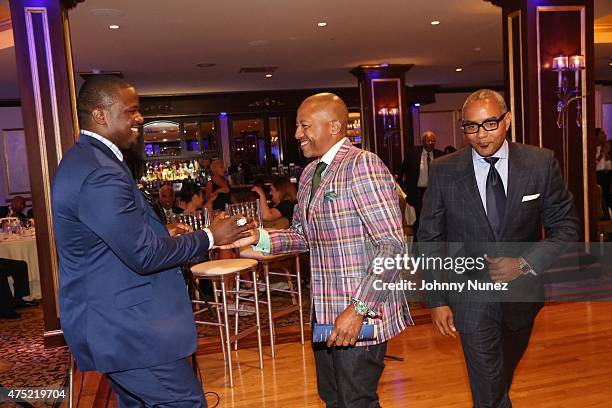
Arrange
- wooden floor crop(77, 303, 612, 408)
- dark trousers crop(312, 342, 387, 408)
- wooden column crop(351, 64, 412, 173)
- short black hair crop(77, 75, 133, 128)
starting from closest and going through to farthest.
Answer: short black hair crop(77, 75, 133, 128) < dark trousers crop(312, 342, 387, 408) < wooden floor crop(77, 303, 612, 408) < wooden column crop(351, 64, 412, 173)

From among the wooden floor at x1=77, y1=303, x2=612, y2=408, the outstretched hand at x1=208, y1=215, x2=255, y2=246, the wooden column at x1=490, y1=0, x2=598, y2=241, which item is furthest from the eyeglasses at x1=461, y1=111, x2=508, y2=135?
the wooden column at x1=490, y1=0, x2=598, y2=241

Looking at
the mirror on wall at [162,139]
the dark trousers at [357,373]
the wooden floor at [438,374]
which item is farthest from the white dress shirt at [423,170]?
the mirror on wall at [162,139]

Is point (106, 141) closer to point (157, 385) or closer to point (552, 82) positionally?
point (157, 385)

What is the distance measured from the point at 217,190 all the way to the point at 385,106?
4.72 metres

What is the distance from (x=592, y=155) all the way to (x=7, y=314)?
6031mm

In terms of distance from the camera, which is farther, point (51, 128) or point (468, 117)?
point (51, 128)

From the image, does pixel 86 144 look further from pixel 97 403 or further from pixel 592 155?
pixel 592 155

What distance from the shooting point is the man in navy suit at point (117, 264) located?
1729mm

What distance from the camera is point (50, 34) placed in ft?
14.9

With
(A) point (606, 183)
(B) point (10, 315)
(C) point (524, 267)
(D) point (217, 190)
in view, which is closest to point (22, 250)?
(B) point (10, 315)

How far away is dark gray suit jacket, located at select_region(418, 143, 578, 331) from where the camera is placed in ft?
7.24

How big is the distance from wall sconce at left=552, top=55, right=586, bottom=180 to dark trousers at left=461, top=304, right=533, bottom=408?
12.7 feet

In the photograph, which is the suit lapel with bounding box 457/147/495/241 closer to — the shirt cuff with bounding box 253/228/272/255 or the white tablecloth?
the shirt cuff with bounding box 253/228/272/255

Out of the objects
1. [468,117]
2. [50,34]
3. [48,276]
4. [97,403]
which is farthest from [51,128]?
[468,117]
